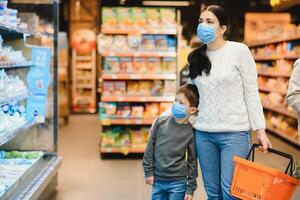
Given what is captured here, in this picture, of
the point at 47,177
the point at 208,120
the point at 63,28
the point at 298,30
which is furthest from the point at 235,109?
the point at 63,28

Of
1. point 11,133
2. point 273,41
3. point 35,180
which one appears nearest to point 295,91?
point 11,133

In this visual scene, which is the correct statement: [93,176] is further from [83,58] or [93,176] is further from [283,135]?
[83,58]

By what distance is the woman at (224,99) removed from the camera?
10.3 feet

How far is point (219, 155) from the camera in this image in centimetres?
327

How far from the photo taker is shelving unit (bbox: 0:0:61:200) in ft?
15.4

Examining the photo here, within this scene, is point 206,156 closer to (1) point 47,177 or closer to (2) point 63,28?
(1) point 47,177

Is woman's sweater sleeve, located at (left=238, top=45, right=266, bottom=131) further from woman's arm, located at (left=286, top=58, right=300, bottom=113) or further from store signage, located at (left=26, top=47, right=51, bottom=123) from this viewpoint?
store signage, located at (left=26, top=47, right=51, bottom=123)

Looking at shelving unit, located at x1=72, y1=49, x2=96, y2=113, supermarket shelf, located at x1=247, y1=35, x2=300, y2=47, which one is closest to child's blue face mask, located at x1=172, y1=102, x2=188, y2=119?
supermarket shelf, located at x1=247, y1=35, x2=300, y2=47

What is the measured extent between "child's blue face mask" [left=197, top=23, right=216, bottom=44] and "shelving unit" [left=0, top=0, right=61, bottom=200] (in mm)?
1960

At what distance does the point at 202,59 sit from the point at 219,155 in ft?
2.05

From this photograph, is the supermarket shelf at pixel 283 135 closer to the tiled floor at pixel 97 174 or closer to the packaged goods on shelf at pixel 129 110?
the tiled floor at pixel 97 174

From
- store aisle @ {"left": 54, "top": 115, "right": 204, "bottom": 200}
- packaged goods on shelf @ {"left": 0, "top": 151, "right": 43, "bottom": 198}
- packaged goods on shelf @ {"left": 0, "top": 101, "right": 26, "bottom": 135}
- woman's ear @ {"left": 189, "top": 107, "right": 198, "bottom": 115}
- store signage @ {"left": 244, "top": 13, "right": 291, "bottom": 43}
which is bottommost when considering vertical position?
store aisle @ {"left": 54, "top": 115, "right": 204, "bottom": 200}

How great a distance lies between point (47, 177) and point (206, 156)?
2.25m

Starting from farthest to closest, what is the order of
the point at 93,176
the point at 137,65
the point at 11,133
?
the point at 137,65
the point at 93,176
the point at 11,133
